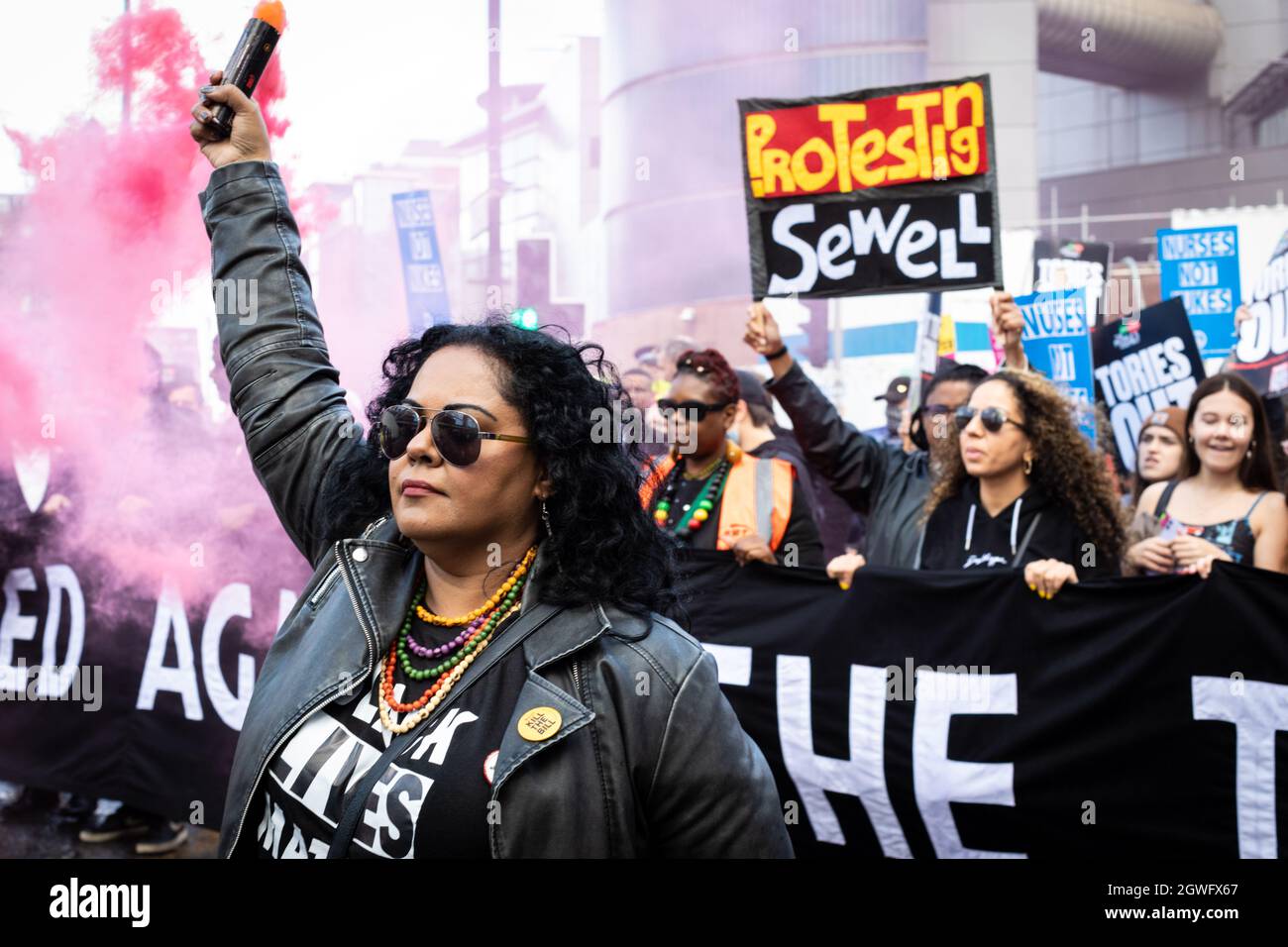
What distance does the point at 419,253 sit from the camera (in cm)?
1013

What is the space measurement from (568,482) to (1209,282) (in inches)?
314

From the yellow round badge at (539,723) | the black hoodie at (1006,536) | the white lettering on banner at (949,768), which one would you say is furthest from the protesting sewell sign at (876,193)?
the yellow round badge at (539,723)

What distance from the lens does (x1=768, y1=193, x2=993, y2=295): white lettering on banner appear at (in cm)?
541

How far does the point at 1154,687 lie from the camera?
3.88m

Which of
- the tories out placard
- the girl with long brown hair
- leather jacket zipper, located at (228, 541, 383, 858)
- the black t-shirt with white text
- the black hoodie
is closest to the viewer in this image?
the black t-shirt with white text

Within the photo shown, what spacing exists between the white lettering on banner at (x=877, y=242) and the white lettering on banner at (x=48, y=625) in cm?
316

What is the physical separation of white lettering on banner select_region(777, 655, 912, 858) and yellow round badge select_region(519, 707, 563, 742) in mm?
2577

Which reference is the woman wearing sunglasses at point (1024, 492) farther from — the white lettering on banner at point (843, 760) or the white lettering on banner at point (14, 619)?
the white lettering on banner at point (14, 619)

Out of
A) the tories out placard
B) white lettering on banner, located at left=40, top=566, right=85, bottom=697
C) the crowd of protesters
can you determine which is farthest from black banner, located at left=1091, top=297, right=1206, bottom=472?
white lettering on banner, located at left=40, top=566, right=85, bottom=697

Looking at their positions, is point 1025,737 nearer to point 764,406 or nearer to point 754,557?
point 754,557

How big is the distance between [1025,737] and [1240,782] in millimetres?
593

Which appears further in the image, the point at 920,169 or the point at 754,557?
the point at 920,169

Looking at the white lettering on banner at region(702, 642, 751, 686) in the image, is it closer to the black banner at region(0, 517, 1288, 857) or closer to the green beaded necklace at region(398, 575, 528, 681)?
the black banner at region(0, 517, 1288, 857)

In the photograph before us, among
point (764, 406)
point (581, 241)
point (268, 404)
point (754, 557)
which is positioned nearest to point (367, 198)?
point (581, 241)
